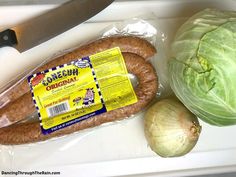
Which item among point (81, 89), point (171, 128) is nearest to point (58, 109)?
point (81, 89)

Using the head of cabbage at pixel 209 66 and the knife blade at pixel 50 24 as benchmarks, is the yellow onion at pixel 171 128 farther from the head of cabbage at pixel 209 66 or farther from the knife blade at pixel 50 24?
the knife blade at pixel 50 24

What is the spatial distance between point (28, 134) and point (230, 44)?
1.19 feet

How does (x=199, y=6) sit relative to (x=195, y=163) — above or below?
above

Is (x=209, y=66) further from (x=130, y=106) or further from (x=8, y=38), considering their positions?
(x=8, y=38)

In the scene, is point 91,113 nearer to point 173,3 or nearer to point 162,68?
point 162,68

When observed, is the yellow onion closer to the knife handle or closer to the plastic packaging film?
the plastic packaging film

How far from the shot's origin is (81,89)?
0.66 metres

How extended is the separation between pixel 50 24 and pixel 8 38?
8cm

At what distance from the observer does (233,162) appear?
719 mm

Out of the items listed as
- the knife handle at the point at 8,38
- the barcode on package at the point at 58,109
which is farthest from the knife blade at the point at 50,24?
the barcode on package at the point at 58,109

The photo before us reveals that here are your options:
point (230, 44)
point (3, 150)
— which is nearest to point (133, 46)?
point (230, 44)

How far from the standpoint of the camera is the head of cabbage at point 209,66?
0.55 m

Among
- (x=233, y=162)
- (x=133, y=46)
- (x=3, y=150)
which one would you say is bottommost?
(x=233, y=162)

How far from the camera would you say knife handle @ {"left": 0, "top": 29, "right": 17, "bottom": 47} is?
654 millimetres
